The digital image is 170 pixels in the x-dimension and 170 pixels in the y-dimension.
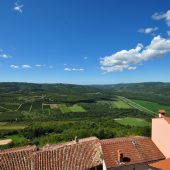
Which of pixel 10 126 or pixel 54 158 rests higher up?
pixel 54 158

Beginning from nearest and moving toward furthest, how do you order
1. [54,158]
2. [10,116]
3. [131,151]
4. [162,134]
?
[54,158], [131,151], [162,134], [10,116]

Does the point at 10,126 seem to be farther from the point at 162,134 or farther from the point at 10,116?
the point at 162,134

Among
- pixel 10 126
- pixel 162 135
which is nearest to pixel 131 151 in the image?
pixel 162 135

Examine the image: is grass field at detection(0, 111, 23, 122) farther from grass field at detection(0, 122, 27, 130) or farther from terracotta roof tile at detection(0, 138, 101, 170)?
terracotta roof tile at detection(0, 138, 101, 170)

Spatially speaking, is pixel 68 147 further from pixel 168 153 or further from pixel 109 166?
pixel 168 153

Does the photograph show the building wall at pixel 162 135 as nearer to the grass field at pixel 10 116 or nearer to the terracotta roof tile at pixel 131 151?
the terracotta roof tile at pixel 131 151

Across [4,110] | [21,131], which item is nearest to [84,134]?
[21,131]

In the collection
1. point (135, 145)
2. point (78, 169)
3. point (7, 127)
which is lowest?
point (7, 127)
